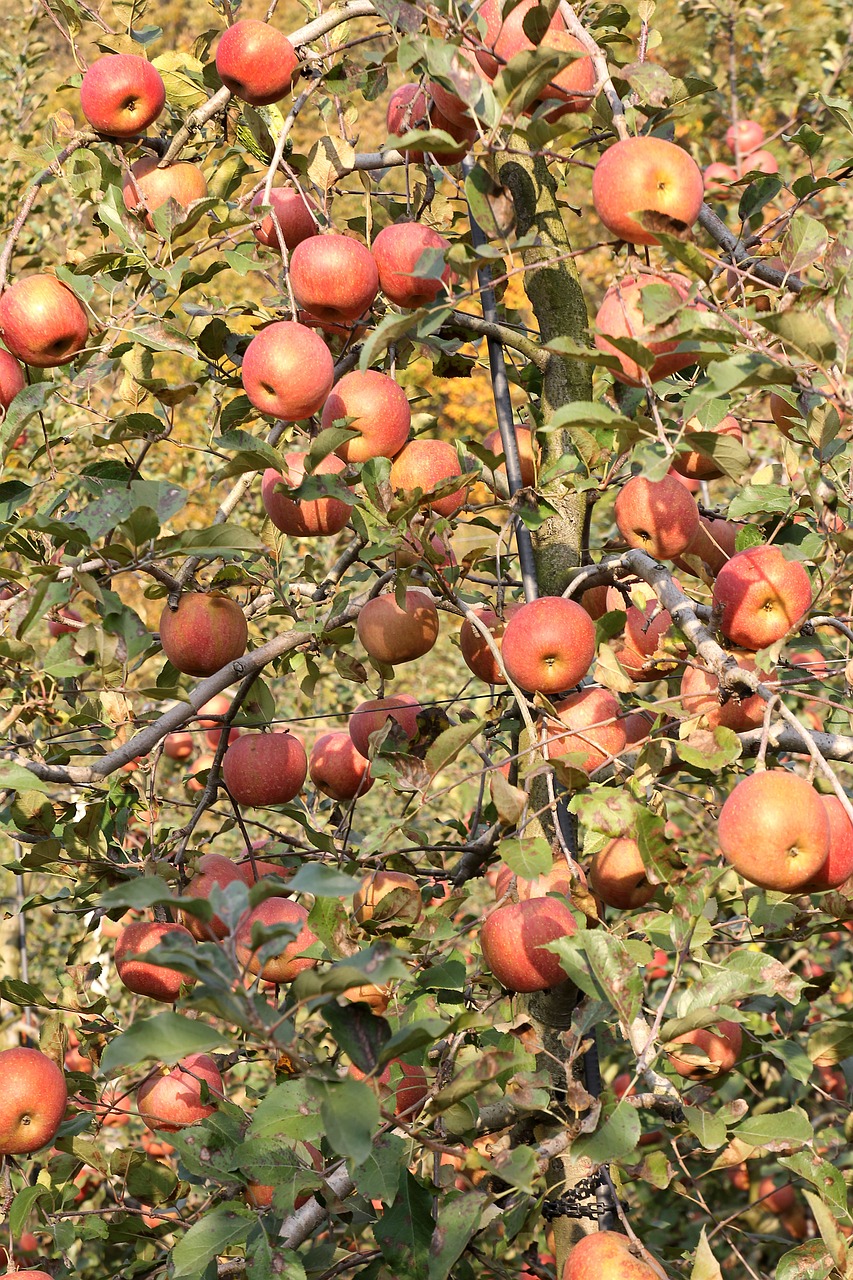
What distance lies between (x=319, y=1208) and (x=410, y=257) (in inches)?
40.8

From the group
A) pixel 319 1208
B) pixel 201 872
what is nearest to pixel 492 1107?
pixel 319 1208

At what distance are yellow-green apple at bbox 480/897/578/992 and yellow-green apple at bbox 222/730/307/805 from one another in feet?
1.62

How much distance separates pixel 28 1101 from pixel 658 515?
3.26 ft

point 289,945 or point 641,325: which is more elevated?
point 641,325

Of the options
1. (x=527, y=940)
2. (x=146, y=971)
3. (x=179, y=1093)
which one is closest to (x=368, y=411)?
(x=527, y=940)

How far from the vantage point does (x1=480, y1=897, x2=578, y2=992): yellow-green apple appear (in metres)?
1.11

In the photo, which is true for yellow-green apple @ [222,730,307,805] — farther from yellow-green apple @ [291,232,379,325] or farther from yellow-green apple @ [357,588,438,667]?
yellow-green apple @ [291,232,379,325]

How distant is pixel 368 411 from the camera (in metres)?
1.28

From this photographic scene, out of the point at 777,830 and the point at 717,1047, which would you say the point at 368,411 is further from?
the point at 717,1047

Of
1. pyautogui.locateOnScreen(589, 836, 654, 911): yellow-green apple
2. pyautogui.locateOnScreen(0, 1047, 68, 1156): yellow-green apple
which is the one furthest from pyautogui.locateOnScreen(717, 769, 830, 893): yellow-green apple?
pyautogui.locateOnScreen(0, 1047, 68, 1156): yellow-green apple

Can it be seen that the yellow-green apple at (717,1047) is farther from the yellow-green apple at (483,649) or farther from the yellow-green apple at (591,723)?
the yellow-green apple at (483,649)

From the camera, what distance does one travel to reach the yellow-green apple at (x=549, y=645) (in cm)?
122

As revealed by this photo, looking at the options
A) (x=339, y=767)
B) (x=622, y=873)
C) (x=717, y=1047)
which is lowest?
(x=717, y=1047)

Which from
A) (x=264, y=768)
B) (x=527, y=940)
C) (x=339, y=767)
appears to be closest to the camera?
(x=527, y=940)
